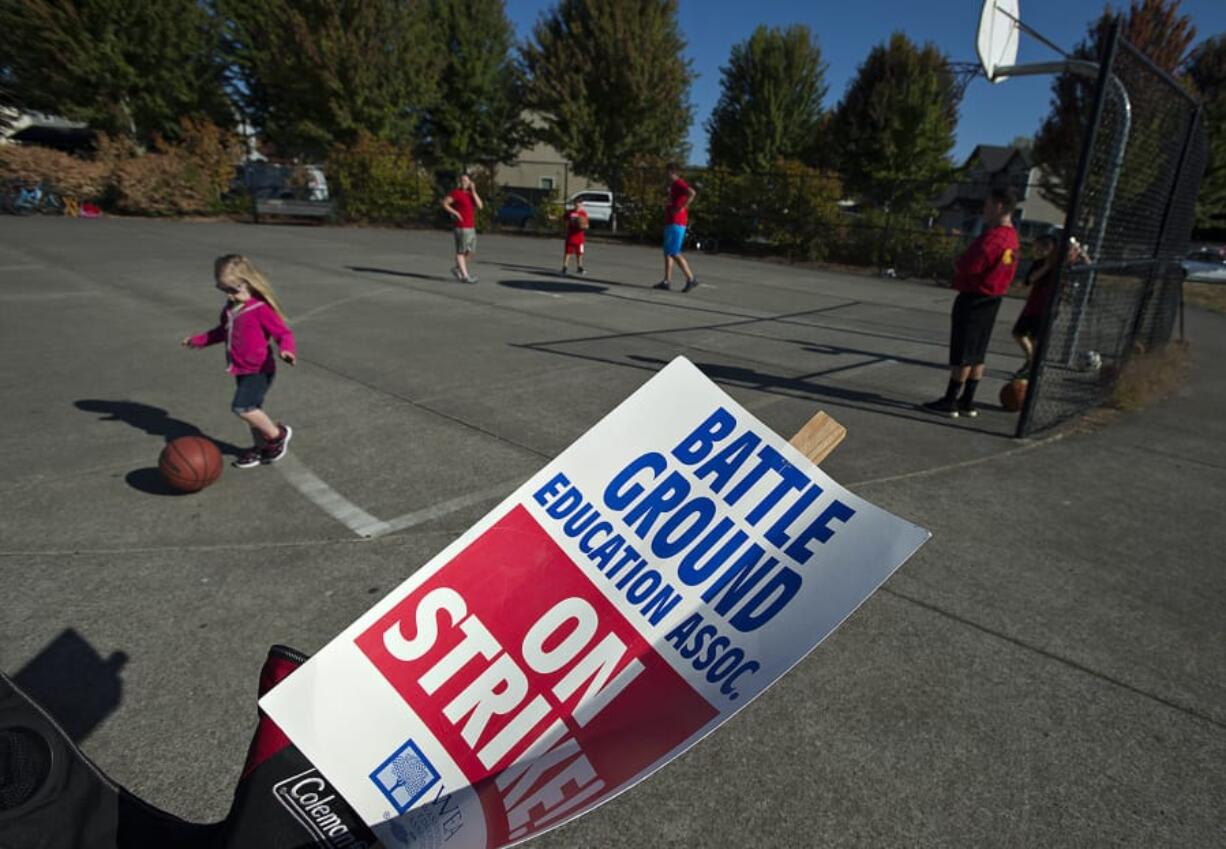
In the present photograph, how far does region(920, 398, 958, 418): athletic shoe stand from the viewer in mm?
6254

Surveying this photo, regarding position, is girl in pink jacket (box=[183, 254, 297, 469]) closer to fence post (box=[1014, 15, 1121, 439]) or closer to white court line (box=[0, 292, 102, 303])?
fence post (box=[1014, 15, 1121, 439])

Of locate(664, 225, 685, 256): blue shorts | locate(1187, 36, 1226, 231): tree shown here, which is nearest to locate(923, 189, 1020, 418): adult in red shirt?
locate(664, 225, 685, 256): blue shorts

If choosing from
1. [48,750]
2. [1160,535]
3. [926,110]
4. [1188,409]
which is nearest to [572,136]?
[926,110]

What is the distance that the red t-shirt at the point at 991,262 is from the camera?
5.49 meters

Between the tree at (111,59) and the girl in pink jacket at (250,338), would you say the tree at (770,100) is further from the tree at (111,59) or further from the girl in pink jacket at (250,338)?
the girl in pink jacket at (250,338)

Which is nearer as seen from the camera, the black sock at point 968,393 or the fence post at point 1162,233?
the black sock at point 968,393

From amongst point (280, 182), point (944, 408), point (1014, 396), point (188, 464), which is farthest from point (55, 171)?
point (1014, 396)

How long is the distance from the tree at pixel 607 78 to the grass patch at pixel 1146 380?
912 inches

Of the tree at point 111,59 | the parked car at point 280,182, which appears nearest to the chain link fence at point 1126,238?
the parked car at point 280,182

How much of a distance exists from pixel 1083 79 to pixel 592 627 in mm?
30373

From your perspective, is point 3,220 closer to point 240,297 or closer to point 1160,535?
point 240,297

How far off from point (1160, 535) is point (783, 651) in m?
4.13

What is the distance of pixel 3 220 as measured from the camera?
63.8 ft

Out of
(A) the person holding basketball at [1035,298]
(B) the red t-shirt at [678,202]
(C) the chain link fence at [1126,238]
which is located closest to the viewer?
(C) the chain link fence at [1126,238]
